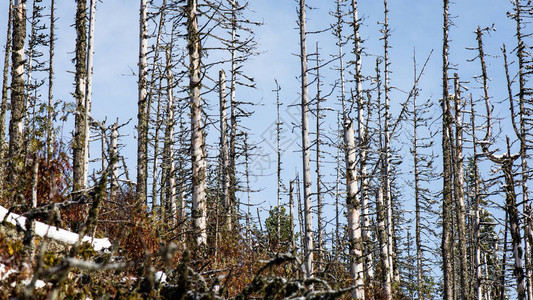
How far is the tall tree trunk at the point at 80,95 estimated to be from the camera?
1289 cm

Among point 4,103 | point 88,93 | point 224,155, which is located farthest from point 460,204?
point 4,103

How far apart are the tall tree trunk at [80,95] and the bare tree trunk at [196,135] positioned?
144 inches

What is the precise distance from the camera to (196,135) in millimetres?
11031

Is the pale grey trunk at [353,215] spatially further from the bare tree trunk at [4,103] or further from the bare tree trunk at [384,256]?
the bare tree trunk at [4,103]

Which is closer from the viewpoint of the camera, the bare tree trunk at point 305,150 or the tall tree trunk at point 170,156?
the bare tree trunk at point 305,150

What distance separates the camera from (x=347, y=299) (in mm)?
9383

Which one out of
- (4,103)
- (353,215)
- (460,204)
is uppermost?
(4,103)

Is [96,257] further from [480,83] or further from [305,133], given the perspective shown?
[480,83]

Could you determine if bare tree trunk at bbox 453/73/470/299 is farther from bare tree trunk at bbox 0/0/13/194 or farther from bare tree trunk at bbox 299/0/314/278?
bare tree trunk at bbox 0/0/13/194

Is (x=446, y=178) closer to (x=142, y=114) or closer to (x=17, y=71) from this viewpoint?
(x=142, y=114)

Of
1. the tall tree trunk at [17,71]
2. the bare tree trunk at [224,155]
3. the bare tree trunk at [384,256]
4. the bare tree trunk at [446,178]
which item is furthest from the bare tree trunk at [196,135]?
the bare tree trunk at [446,178]

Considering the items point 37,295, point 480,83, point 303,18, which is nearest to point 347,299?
point 37,295

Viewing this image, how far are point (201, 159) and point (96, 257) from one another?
15.4 ft

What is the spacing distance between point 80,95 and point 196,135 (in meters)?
4.77
